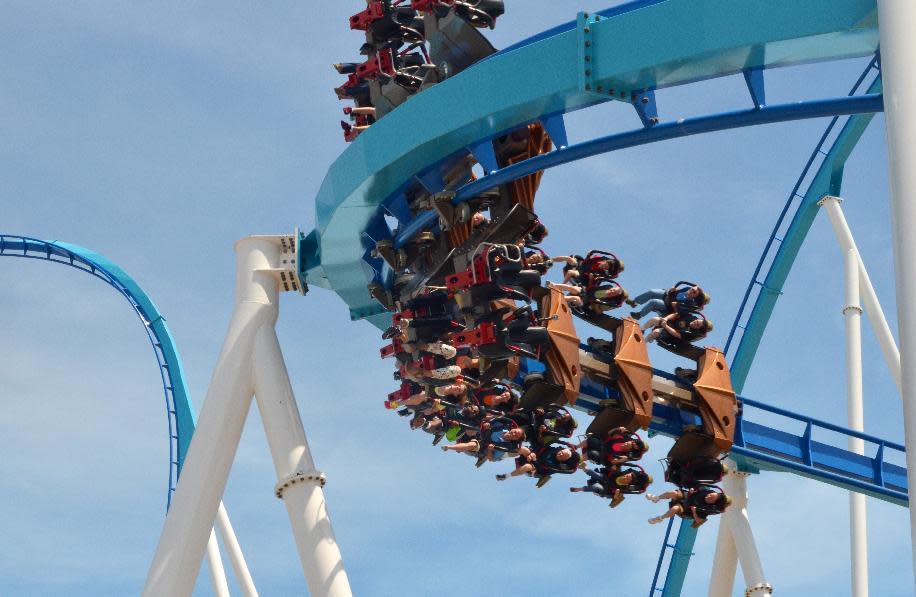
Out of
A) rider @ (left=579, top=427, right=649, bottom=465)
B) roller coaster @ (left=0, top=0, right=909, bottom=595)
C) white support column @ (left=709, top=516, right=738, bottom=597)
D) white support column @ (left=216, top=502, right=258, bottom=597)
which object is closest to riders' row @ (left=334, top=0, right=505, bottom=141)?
roller coaster @ (left=0, top=0, right=909, bottom=595)

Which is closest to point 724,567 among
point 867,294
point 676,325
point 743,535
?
point 743,535

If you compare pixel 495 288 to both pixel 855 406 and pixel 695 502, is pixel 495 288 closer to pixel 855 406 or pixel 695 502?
pixel 695 502

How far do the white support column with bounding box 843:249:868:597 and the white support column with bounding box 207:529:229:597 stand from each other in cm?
519

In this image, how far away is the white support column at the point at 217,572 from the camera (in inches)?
504

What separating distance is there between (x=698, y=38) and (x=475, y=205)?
235cm

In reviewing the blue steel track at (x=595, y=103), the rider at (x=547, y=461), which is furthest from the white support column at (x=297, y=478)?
the rider at (x=547, y=461)

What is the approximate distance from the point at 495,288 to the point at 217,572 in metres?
4.83

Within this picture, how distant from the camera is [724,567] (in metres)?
12.4

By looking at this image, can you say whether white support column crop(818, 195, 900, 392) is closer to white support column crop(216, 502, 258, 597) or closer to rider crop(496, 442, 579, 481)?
Answer: rider crop(496, 442, 579, 481)

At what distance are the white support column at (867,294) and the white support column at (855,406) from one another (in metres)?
0.05

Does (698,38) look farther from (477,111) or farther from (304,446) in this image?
(304,446)

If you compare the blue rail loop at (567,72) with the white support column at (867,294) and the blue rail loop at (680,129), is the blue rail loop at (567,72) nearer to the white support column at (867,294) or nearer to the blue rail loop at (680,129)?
the blue rail loop at (680,129)

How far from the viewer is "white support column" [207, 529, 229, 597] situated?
1281 cm

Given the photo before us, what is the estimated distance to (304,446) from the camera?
1028 cm
